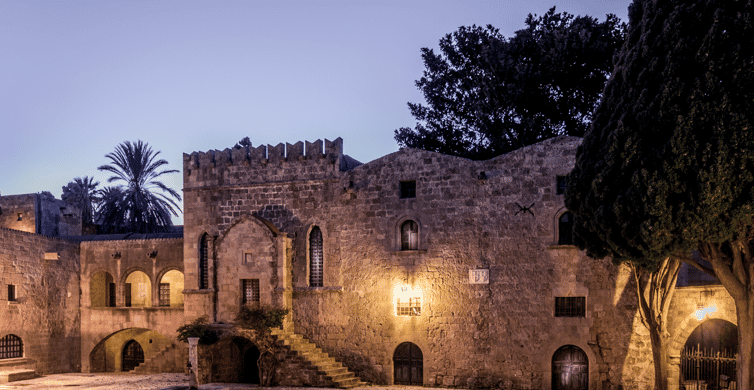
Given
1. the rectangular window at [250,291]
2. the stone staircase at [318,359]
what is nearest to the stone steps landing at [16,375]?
the rectangular window at [250,291]

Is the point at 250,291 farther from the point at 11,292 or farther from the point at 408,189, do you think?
the point at 11,292

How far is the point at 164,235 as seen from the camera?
31312mm

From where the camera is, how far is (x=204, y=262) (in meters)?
25.2

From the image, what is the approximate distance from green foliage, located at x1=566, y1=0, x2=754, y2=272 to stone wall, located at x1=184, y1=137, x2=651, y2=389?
4814mm

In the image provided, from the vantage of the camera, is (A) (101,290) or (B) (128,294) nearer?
(A) (101,290)

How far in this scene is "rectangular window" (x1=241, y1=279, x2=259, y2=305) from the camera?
79.2ft

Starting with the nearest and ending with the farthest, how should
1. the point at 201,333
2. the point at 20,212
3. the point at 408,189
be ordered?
1. the point at 201,333
2. the point at 408,189
3. the point at 20,212

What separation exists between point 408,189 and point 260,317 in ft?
20.9

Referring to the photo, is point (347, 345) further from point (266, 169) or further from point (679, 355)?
point (679, 355)

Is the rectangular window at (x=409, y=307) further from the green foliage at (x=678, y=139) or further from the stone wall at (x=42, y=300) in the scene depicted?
the stone wall at (x=42, y=300)

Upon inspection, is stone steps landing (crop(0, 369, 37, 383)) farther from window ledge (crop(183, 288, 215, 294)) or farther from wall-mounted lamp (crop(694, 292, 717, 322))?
wall-mounted lamp (crop(694, 292, 717, 322))

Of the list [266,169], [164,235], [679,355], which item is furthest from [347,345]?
[164,235]

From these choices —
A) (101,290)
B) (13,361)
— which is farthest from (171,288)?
(13,361)

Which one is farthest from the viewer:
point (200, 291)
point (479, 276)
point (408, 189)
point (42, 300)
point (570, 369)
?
point (42, 300)
